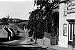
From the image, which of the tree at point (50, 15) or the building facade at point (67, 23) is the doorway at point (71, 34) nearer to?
the building facade at point (67, 23)

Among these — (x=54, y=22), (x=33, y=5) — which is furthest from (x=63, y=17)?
(x=33, y=5)

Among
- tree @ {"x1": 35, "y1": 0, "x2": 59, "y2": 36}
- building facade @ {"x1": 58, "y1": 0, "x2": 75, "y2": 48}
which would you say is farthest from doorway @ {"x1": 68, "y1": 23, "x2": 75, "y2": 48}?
tree @ {"x1": 35, "y1": 0, "x2": 59, "y2": 36}

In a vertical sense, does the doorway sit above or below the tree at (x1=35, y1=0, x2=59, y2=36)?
below

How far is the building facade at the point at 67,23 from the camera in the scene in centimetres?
2208

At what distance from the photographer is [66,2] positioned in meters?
23.8

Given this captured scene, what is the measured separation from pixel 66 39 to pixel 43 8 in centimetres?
1047

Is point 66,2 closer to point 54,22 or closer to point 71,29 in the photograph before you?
point 71,29

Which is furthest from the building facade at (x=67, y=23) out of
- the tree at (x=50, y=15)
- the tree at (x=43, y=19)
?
the tree at (x=43, y=19)

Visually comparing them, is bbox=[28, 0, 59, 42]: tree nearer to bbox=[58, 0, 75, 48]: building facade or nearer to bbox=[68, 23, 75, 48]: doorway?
bbox=[58, 0, 75, 48]: building facade

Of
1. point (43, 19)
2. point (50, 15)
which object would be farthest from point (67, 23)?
point (43, 19)

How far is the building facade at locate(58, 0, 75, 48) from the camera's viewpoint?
22.1 metres

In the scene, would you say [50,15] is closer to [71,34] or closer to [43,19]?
[43,19]

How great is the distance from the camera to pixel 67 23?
76.4 ft

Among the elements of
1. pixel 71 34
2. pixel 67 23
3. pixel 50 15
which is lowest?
pixel 71 34
